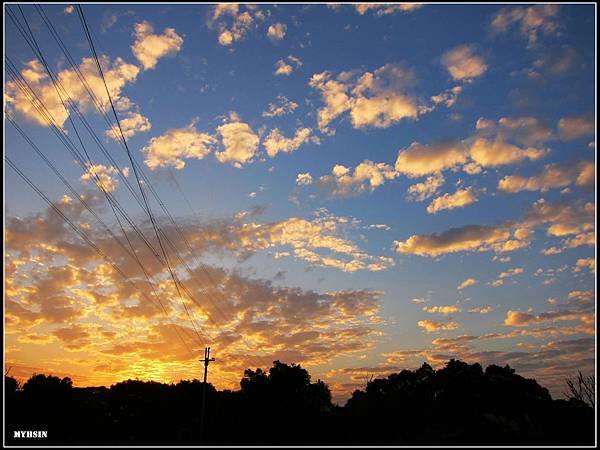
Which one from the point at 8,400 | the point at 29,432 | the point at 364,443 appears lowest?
the point at 364,443

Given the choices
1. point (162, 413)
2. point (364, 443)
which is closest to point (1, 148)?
point (364, 443)

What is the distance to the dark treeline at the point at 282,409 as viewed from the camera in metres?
55.0

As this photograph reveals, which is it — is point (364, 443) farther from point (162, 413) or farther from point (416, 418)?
point (162, 413)

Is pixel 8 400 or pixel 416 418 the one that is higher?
pixel 8 400

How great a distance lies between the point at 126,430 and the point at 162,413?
8901mm

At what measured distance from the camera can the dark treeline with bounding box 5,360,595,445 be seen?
2167 inches

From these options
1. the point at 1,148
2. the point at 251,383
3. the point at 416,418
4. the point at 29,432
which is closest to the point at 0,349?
the point at 1,148

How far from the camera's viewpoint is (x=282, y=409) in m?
75.0

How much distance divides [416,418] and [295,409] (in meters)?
23.2

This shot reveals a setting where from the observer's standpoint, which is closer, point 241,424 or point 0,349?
point 0,349

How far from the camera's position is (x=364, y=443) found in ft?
164

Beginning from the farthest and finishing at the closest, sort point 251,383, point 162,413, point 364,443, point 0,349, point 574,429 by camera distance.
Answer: point 251,383 < point 162,413 < point 364,443 < point 574,429 < point 0,349

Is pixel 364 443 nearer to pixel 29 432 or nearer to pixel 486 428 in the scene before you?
pixel 486 428

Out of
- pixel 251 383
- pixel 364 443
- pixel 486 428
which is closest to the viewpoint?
pixel 486 428
